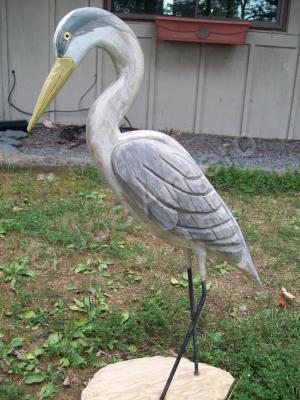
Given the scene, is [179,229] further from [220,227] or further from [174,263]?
[174,263]

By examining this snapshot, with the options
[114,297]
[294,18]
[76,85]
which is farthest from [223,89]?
[114,297]

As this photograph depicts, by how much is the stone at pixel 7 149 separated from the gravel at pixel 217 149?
0.35 ft

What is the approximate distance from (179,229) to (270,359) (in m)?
1.13

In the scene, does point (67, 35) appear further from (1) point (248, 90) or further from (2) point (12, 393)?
(1) point (248, 90)

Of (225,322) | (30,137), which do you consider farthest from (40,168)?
(225,322)

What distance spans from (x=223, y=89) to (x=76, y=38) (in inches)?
193

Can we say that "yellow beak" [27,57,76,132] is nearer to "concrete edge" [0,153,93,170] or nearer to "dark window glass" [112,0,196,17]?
"concrete edge" [0,153,93,170]

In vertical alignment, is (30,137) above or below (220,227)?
below

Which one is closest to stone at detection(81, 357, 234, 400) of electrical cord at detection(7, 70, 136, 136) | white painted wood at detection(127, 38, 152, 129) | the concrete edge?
the concrete edge

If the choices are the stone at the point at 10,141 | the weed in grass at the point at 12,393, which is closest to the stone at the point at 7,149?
the stone at the point at 10,141

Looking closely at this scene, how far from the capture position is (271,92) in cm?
651

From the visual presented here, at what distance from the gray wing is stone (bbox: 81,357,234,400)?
2.46 feet

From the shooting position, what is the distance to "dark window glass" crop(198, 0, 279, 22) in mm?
6367

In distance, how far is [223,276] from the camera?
365 cm
